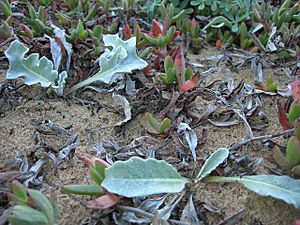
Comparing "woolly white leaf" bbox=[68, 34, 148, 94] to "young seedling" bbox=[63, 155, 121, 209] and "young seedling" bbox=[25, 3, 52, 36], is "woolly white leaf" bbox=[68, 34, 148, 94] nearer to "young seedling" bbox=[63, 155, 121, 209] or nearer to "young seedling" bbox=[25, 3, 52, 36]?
"young seedling" bbox=[25, 3, 52, 36]

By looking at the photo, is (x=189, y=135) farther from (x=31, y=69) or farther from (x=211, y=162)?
(x=31, y=69)

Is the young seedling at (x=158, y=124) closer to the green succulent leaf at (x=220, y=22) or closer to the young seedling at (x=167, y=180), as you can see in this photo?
the young seedling at (x=167, y=180)

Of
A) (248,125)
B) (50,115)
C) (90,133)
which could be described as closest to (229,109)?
(248,125)

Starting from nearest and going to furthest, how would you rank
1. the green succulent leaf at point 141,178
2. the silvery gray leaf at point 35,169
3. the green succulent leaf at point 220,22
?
the green succulent leaf at point 141,178
the silvery gray leaf at point 35,169
the green succulent leaf at point 220,22

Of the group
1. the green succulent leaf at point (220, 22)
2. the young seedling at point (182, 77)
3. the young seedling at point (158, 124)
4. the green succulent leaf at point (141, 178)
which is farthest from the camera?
the green succulent leaf at point (220, 22)

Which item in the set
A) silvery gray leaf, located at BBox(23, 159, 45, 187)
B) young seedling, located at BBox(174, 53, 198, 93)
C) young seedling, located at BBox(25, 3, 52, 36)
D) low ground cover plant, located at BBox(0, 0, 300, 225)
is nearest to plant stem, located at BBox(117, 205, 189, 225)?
low ground cover plant, located at BBox(0, 0, 300, 225)

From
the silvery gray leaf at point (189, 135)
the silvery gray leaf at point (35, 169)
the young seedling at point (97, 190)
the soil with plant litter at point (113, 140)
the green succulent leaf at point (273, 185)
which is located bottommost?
the soil with plant litter at point (113, 140)

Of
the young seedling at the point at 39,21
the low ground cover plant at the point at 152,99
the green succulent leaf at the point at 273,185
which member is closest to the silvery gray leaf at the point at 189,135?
the low ground cover plant at the point at 152,99
